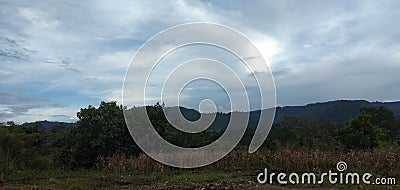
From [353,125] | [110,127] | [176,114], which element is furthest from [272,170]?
[353,125]

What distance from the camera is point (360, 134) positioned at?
1764 cm

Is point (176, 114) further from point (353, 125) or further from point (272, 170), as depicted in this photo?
point (353, 125)

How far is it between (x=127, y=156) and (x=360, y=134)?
9.89 m

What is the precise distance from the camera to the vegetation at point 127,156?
36.3 feet

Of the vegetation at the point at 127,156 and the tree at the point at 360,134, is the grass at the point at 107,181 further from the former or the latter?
the tree at the point at 360,134

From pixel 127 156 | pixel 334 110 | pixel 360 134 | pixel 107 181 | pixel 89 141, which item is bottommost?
pixel 107 181

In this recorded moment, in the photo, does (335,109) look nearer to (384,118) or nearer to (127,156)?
(384,118)

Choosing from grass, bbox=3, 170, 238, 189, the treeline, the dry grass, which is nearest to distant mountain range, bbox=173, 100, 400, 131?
the treeline

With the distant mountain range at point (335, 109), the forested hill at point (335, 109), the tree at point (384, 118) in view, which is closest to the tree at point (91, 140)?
the distant mountain range at point (335, 109)

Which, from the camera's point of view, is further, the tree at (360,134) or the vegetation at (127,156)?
the tree at (360,134)

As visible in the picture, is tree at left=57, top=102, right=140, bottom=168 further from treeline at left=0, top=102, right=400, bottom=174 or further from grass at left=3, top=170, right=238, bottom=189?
grass at left=3, top=170, right=238, bottom=189

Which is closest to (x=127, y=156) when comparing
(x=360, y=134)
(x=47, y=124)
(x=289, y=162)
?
(x=289, y=162)

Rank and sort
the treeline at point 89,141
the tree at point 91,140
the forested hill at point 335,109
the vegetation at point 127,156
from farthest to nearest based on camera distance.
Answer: the forested hill at point 335,109
the tree at point 91,140
the treeline at point 89,141
the vegetation at point 127,156

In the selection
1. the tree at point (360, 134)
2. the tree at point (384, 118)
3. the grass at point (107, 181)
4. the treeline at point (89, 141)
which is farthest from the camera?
the tree at point (384, 118)
